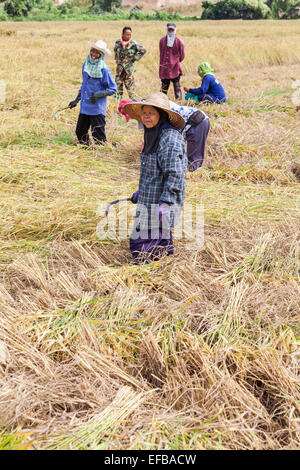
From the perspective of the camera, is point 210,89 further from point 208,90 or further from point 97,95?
point 97,95

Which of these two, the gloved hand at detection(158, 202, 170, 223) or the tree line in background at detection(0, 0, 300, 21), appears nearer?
the gloved hand at detection(158, 202, 170, 223)

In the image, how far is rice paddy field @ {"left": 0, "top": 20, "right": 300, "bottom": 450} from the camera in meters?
1.74

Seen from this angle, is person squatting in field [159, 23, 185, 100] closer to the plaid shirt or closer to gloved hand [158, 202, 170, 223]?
the plaid shirt

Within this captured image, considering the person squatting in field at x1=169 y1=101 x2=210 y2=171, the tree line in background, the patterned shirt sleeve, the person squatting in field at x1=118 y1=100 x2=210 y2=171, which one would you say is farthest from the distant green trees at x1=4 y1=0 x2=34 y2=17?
the person squatting in field at x1=169 y1=101 x2=210 y2=171

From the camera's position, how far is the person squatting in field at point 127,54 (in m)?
7.00

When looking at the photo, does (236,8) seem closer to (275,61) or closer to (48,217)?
(275,61)

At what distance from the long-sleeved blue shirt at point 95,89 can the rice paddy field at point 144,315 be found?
654 millimetres

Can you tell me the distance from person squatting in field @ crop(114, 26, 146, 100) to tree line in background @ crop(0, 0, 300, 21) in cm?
2768

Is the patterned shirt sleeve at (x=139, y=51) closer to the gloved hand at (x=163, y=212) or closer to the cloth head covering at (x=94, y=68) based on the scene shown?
the cloth head covering at (x=94, y=68)

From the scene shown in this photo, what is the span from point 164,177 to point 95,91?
2684 mm

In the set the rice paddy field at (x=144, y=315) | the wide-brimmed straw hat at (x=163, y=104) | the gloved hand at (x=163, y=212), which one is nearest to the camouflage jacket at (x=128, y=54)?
the rice paddy field at (x=144, y=315)

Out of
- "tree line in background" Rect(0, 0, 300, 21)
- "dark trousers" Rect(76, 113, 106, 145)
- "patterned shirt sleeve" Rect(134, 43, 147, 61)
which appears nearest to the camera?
"dark trousers" Rect(76, 113, 106, 145)

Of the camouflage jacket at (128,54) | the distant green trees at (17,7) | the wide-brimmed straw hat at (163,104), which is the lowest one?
the wide-brimmed straw hat at (163,104)

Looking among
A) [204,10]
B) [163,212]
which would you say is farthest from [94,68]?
[204,10]
